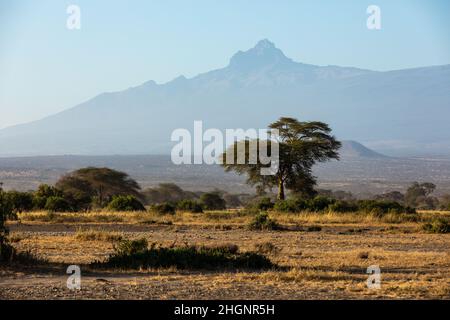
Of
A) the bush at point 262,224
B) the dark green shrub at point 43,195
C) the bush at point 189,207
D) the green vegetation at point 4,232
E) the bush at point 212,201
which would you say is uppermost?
the green vegetation at point 4,232

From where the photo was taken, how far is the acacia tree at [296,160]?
4372 centimetres

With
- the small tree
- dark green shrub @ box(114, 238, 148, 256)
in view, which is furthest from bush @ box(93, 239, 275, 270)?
the small tree

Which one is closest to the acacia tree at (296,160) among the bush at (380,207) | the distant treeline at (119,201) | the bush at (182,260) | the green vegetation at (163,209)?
the distant treeline at (119,201)

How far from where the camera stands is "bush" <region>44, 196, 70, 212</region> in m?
37.9

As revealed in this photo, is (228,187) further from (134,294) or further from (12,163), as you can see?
(134,294)

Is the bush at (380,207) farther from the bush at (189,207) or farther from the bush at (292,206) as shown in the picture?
the bush at (189,207)

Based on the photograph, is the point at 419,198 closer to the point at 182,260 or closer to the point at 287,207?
the point at 287,207

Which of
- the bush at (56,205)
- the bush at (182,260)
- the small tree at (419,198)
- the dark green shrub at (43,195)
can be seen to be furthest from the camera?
the small tree at (419,198)

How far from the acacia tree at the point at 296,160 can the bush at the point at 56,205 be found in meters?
10.5

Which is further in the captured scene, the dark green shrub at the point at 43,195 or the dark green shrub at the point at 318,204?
the dark green shrub at the point at 43,195

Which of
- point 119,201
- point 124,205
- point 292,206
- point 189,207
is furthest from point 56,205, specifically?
point 292,206

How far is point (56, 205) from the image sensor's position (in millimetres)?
37969
